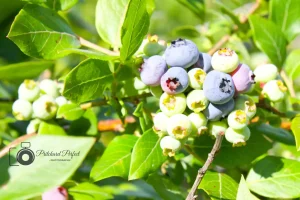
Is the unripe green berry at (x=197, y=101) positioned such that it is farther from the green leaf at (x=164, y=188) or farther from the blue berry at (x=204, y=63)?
the green leaf at (x=164, y=188)

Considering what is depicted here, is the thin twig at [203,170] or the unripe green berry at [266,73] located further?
the unripe green berry at [266,73]

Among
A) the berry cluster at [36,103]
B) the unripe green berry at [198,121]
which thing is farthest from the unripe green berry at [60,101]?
the unripe green berry at [198,121]

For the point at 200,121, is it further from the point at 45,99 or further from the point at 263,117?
the point at 45,99

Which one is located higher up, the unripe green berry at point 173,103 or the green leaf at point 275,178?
the unripe green berry at point 173,103

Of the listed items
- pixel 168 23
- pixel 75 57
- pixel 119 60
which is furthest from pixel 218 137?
pixel 168 23

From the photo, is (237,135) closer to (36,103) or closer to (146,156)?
(146,156)

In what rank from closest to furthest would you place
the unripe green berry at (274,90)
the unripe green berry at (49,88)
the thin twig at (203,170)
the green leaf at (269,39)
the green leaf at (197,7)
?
the thin twig at (203,170)
the unripe green berry at (274,90)
the unripe green berry at (49,88)
the green leaf at (269,39)
the green leaf at (197,7)

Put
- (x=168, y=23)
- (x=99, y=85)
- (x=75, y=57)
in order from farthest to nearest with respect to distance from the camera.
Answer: (x=168, y=23) → (x=75, y=57) → (x=99, y=85)
